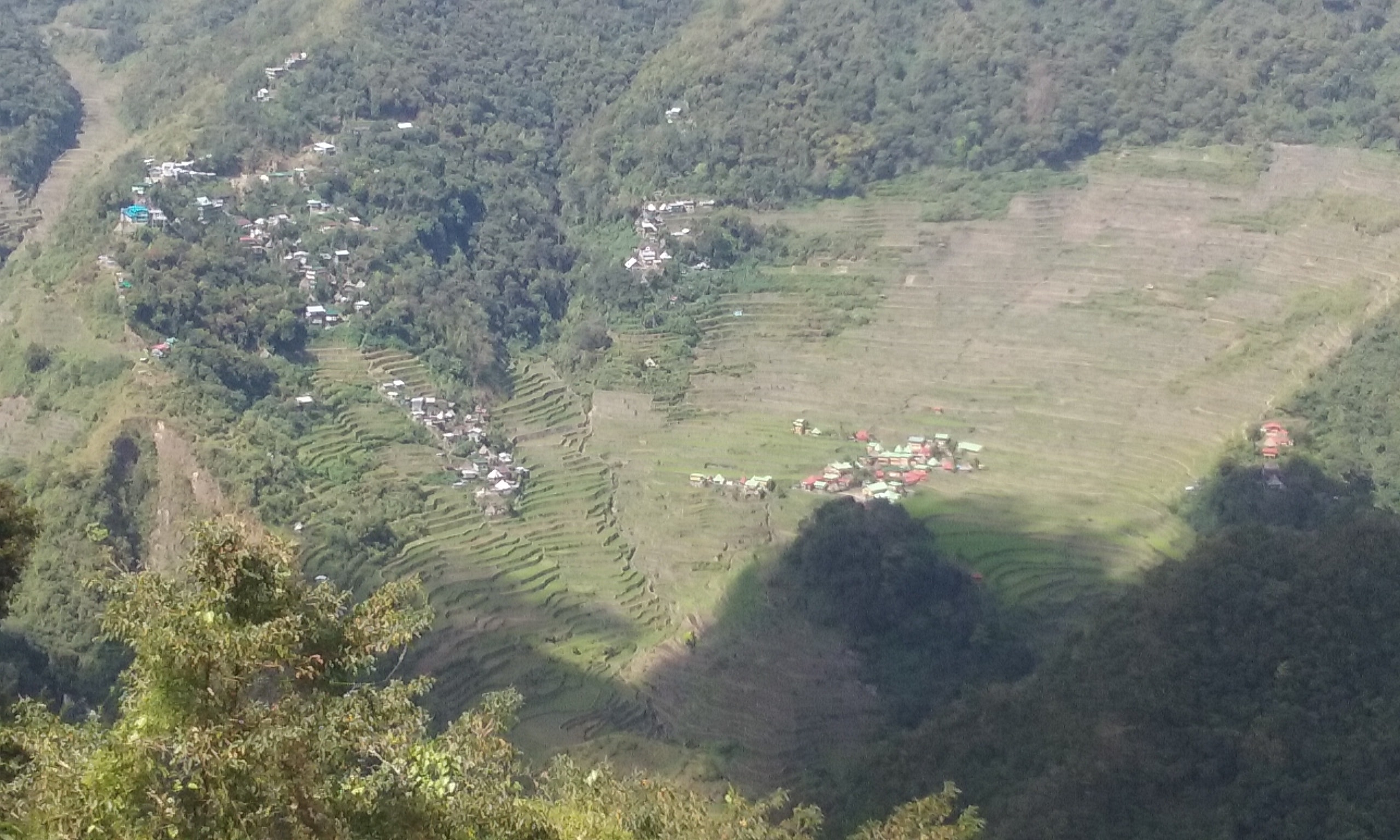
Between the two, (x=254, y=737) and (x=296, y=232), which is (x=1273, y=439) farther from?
(x=254, y=737)

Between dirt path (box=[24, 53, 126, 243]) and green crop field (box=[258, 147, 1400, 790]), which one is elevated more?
dirt path (box=[24, 53, 126, 243])

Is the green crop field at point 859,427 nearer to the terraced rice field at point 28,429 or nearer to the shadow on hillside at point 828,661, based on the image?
the shadow on hillside at point 828,661

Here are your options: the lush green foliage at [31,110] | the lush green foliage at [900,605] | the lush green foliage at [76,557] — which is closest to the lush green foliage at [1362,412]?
the lush green foliage at [900,605]

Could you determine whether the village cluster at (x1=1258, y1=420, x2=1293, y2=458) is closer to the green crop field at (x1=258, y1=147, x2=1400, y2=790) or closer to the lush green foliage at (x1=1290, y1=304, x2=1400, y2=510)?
Result: the lush green foliage at (x1=1290, y1=304, x2=1400, y2=510)

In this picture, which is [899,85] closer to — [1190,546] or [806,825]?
[1190,546]

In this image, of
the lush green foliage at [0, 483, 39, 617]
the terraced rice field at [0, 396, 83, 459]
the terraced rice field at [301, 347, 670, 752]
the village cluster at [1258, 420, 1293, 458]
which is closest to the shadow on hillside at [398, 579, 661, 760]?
the terraced rice field at [301, 347, 670, 752]

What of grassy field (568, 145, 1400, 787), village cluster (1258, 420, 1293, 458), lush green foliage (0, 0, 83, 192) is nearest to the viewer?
grassy field (568, 145, 1400, 787)

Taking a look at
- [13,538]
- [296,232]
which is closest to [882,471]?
[296,232]
